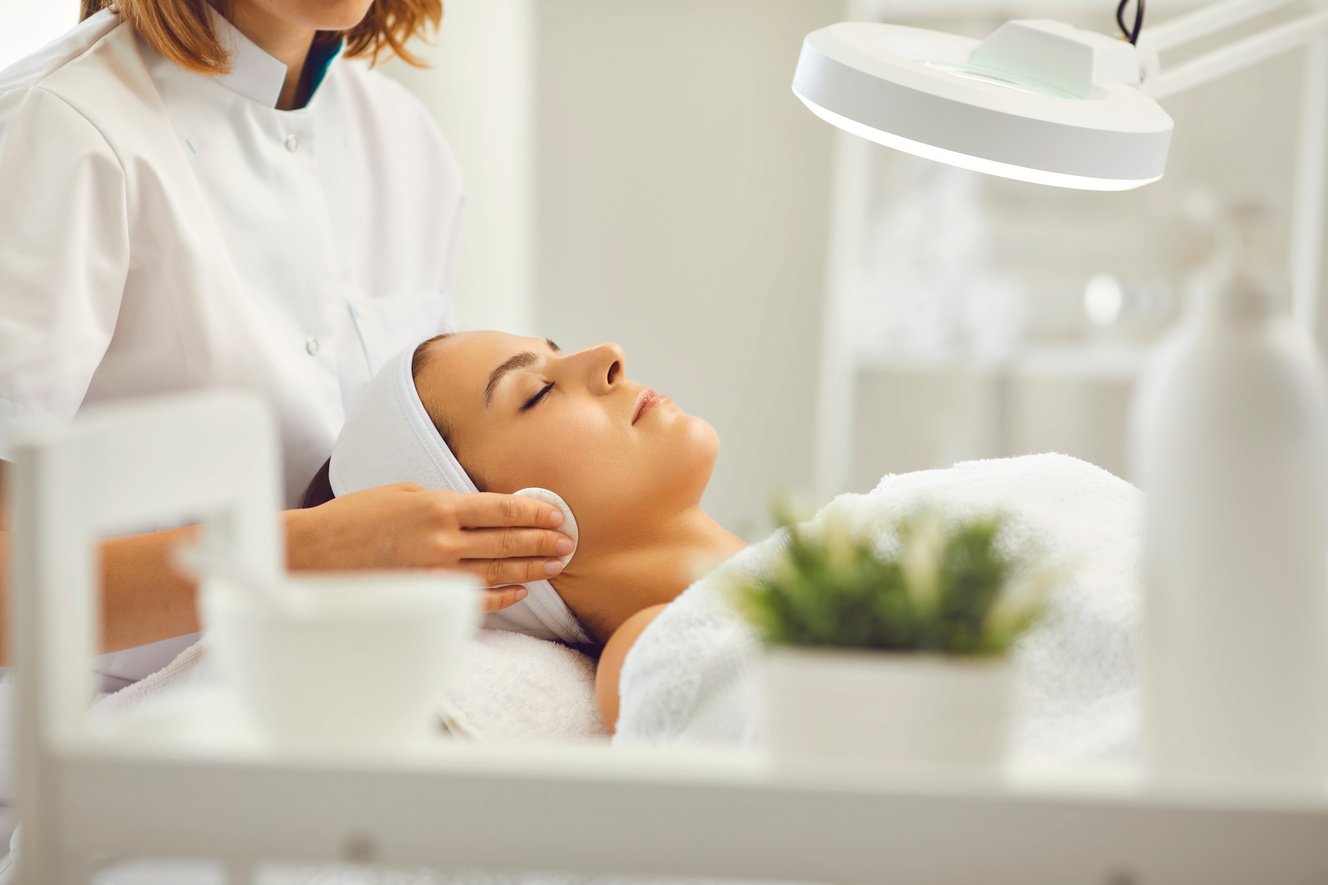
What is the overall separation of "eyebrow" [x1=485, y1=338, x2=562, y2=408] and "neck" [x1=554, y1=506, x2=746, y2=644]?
20cm

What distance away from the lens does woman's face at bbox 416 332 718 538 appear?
4.40 ft

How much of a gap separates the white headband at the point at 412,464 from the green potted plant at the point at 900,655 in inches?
30.5

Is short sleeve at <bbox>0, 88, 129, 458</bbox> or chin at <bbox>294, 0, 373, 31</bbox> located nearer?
short sleeve at <bbox>0, 88, 129, 458</bbox>

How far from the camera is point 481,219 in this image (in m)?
2.88

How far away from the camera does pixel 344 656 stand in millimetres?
562

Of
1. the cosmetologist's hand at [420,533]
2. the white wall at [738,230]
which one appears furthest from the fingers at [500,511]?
the white wall at [738,230]

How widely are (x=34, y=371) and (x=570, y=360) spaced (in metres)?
0.56

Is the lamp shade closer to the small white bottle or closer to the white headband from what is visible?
the small white bottle

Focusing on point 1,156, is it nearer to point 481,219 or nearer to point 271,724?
point 271,724

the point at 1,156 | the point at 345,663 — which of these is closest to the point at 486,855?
the point at 345,663

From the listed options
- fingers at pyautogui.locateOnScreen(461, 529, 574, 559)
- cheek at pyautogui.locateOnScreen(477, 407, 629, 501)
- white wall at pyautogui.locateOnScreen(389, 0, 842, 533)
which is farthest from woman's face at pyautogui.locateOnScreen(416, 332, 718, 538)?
white wall at pyautogui.locateOnScreen(389, 0, 842, 533)

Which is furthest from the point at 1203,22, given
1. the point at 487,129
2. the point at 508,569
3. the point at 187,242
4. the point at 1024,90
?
the point at 487,129

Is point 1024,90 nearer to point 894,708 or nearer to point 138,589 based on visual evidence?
point 894,708

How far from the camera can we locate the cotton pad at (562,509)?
1269 mm
